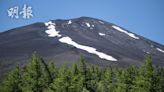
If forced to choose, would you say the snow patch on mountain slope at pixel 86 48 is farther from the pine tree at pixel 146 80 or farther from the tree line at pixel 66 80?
the pine tree at pixel 146 80

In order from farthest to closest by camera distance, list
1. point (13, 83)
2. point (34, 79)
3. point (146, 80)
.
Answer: point (13, 83), point (34, 79), point (146, 80)

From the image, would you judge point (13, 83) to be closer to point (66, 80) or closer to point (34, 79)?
point (34, 79)

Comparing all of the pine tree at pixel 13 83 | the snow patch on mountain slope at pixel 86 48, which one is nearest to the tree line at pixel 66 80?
the pine tree at pixel 13 83

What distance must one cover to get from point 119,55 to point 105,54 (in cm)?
895

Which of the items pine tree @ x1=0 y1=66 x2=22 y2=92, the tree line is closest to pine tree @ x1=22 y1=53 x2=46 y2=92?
the tree line

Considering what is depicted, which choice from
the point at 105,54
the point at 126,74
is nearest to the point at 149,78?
the point at 126,74

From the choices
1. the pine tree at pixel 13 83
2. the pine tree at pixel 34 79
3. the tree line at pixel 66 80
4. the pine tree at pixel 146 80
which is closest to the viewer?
the pine tree at pixel 146 80

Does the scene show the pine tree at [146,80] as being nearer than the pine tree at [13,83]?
Yes

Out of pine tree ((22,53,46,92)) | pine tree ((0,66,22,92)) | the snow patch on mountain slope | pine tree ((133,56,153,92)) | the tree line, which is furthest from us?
the snow patch on mountain slope

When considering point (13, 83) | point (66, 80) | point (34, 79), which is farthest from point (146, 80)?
point (13, 83)

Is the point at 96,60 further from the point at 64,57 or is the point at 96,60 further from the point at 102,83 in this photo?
the point at 102,83

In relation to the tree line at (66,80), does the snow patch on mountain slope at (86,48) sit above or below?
above

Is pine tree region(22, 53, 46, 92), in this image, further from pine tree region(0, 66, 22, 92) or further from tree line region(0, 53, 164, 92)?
pine tree region(0, 66, 22, 92)

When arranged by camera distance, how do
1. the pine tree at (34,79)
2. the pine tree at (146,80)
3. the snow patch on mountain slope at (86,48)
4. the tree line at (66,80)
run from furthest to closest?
the snow patch on mountain slope at (86,48), the pine tree at (34,79), the tree line at (66,80), the pine tree at (146,80)
